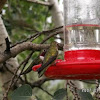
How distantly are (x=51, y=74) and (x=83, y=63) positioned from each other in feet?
0.81

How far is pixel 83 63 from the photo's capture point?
1.97m

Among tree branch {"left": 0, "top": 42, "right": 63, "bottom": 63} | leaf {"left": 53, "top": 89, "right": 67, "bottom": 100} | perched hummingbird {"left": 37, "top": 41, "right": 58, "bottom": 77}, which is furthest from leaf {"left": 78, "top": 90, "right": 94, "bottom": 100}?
tree branch {"left": 0, "top": 42, "right": 63, "bottom": 63}

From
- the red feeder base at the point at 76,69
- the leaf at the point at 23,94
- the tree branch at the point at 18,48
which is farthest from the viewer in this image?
the tree branch at the point at 18,48

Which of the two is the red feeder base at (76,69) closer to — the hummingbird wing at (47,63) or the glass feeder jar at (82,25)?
the hummingbird wing at (47,63)

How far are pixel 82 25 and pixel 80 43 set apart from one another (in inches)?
7.5

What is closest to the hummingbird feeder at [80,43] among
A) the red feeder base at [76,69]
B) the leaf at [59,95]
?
the red feeder base at [76,69]

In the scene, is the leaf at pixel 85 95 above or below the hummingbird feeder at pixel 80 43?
below

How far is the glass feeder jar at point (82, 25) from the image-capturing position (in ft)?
8.93

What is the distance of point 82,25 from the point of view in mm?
2822

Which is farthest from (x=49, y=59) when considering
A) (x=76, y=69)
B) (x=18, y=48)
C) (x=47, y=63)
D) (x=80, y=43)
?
(x=80, y=43)

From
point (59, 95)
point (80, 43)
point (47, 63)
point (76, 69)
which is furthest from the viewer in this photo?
point (80, 43)

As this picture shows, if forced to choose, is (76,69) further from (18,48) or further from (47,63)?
(18,48)

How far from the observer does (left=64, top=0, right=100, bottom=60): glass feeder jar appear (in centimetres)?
272

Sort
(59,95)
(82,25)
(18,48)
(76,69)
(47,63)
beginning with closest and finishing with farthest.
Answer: (76,69) < (47,63) < (59,95) < (18,48) < (82,25)
